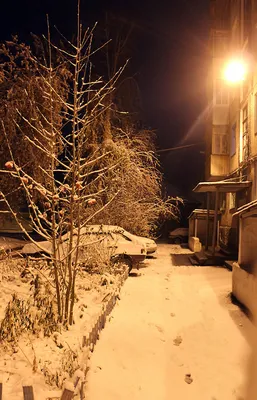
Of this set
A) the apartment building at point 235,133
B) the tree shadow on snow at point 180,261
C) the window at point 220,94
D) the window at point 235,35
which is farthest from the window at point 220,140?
the tree shadow on snow at point 180,261

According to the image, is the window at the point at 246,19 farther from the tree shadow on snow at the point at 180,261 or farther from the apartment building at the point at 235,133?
the tree shadow on snow at the point at 180,261

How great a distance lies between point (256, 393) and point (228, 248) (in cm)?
1358

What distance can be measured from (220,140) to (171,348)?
18367mm

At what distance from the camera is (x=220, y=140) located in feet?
73.5

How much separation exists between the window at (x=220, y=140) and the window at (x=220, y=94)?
60.1 inches

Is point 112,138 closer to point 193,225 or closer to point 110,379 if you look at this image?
point 193,225

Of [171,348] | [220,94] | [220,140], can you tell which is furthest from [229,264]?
[220,94]

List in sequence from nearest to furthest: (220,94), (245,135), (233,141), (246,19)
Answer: (246,19), (245,135), (233,141), (220,94)

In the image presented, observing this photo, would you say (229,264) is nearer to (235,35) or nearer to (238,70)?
(238,70)

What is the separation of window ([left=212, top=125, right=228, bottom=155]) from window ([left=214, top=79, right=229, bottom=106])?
1.53 meters

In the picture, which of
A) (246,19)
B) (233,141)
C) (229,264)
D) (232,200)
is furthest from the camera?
(233,141)

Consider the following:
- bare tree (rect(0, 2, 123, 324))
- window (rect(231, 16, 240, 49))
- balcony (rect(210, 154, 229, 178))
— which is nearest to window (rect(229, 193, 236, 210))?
balcony (rect(210, 154, 229, 178))

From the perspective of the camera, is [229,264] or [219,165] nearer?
[229,264]

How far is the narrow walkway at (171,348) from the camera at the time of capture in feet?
14.4
